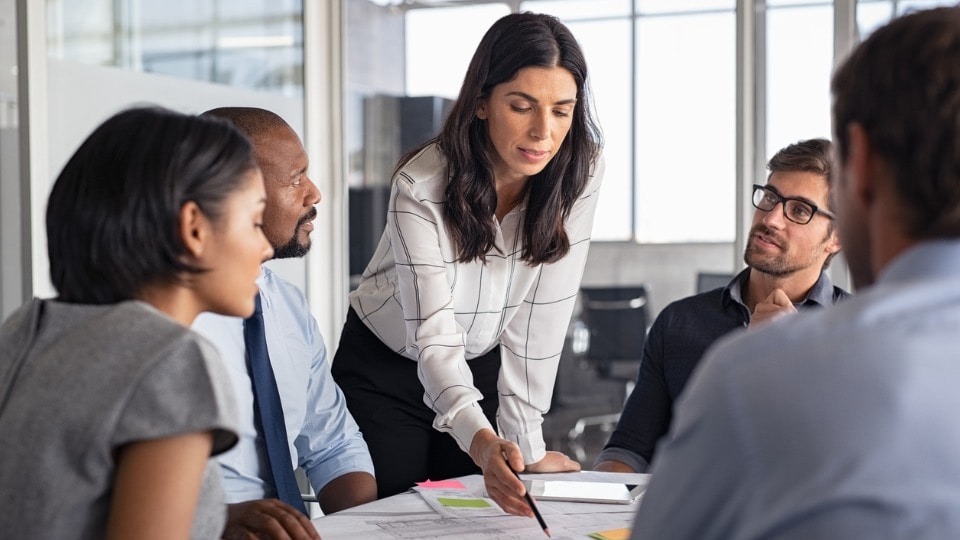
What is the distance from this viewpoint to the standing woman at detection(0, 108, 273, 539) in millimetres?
1011

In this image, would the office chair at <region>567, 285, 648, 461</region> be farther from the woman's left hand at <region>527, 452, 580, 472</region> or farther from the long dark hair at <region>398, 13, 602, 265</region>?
the woman's left hand at <region>527, 452, 580, 472</region>

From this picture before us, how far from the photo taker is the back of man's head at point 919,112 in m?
0.77

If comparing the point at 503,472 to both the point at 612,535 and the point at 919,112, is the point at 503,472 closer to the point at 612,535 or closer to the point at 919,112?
the point at 612,535

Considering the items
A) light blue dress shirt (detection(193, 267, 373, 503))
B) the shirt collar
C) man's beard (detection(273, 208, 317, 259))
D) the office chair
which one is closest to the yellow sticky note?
light blue dress shirt (detection(193, 267, 373, 503))

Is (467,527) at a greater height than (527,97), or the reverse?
(527,97)

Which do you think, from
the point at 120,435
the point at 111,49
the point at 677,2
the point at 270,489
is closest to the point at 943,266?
the point at 120,435

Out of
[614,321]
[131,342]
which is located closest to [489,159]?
[131,342]

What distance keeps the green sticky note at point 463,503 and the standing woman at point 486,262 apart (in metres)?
0.31

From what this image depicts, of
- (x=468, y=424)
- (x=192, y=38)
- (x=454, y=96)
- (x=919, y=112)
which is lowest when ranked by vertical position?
(x=468, y=424)

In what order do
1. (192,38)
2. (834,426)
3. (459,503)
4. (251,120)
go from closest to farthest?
1. (834,426)
2. (459,503)
3. (251,120)
4. (192,38)

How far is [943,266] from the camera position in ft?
2.55

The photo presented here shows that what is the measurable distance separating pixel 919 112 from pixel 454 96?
3748mm

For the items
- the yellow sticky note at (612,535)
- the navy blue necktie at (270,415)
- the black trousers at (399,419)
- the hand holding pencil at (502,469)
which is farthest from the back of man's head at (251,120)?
the yellow sticky note at (612,535)

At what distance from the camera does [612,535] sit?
5.19ft
